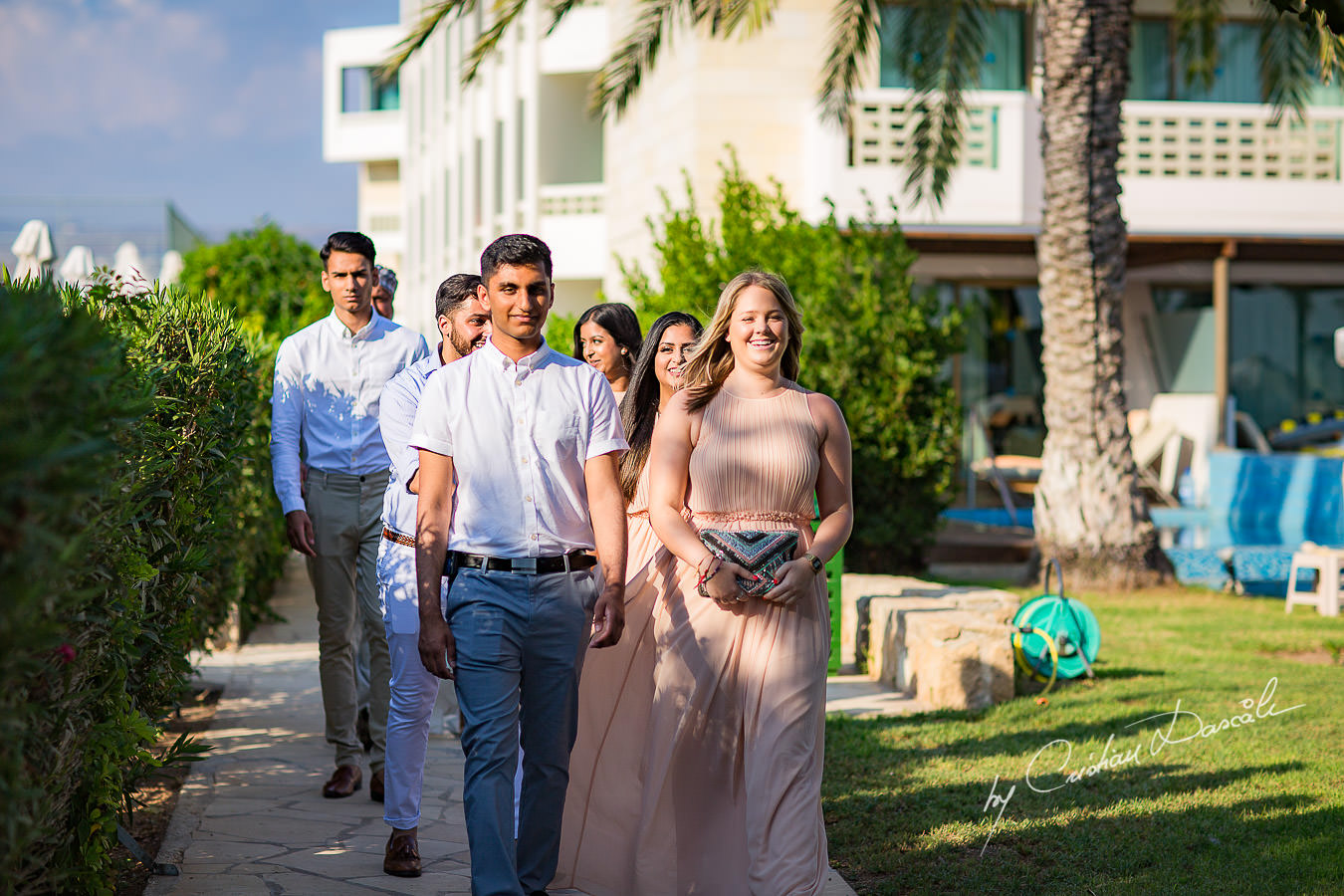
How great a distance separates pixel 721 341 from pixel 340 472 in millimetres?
2035

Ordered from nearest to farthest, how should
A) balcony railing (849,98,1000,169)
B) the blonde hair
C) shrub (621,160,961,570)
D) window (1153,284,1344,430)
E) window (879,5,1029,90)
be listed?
the blonde hair → shrub (621,160,961,570) → balcony railing (849,98,1000,169) → window (879,5,1029,90) → window (1153,284,1344,430)

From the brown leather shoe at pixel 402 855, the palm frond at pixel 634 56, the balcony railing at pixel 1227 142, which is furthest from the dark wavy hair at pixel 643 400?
the balcony railing at pixel 1227 142

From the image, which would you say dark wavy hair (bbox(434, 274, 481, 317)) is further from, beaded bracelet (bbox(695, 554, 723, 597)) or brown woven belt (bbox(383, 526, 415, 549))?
beaded bracelet (bbox(695, 554, 723, 597))

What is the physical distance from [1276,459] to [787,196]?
23.6 ft

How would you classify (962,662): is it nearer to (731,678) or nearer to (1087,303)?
(731,678)

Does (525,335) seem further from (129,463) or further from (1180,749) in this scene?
(1180,749)

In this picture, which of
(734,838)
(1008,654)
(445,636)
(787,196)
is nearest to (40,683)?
(445,636)

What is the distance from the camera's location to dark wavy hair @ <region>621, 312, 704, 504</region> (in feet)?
16.8

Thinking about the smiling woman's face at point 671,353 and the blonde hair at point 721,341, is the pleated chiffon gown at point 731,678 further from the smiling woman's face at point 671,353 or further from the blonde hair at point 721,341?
the smiling woman's face at point 671,353

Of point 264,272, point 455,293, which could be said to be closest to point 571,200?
point 264,272

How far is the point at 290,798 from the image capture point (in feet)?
Answer: 17.5

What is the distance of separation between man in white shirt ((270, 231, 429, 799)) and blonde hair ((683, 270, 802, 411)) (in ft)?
6.11

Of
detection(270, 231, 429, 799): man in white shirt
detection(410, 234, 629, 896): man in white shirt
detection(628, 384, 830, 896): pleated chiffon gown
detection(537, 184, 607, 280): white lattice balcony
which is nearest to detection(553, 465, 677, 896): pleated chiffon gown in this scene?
detection(628, 384, 830, 896): pleated chiffon gown

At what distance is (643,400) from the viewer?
5293mm
